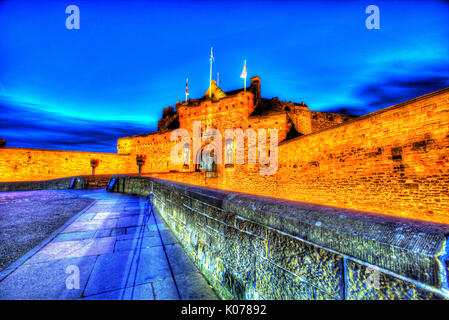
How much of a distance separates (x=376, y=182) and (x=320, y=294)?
7.55 meters

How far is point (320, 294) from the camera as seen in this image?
3.27ft

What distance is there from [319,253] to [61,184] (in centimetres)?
1736

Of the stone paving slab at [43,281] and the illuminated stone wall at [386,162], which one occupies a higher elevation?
the illuminated stone wall at [386,162]

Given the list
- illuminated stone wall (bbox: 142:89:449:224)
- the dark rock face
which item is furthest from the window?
the dark rock face

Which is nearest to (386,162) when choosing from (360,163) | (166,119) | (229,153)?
(360,163)

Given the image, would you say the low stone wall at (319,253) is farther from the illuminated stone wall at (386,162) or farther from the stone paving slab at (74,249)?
the illuminated stone wall at (386,162)

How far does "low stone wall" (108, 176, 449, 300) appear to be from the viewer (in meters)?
0.70

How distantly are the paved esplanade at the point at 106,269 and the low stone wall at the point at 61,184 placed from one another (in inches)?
407

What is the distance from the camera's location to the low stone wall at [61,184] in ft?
40.0

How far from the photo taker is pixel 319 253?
1027 mm

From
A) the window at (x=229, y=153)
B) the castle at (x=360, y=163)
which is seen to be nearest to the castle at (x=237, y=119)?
the castle at (x=360, y=163)

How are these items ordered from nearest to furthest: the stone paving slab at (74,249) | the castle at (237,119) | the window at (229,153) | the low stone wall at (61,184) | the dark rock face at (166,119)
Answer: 1. the stone paving slab at (74,249)
2. the low stone wall at (61,184)
3. the castle at (237,119)
4. the window at (229,153)
5. the dark rock face at (166,119)

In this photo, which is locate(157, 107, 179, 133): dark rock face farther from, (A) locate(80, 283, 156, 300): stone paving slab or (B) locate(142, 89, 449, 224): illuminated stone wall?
(A) locate(80, 283, 156, 300): stone paving slab

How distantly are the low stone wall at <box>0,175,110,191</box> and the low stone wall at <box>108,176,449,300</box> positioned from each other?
13.5 m
